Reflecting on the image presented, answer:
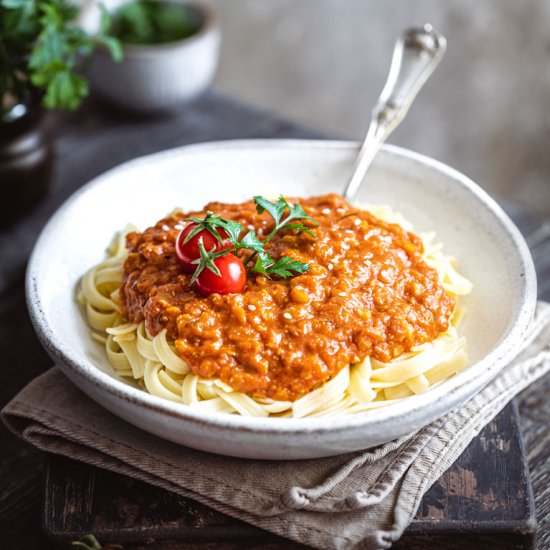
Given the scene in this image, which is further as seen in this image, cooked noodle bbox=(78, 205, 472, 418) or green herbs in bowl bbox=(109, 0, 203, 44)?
green herbs in bowl bbox=(109, 0, 203, 44)

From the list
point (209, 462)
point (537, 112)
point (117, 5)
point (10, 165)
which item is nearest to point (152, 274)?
point (209, 462)

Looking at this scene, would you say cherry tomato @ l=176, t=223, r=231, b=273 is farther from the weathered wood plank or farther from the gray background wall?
the gray background wall

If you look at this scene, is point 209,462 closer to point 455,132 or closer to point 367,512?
point 367,512

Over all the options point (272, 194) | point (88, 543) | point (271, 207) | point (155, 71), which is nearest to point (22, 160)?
point (155, 71)

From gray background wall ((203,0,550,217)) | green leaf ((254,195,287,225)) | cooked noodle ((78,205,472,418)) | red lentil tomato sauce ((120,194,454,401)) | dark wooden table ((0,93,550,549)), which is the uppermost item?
green leaf ((254,195,287,225))

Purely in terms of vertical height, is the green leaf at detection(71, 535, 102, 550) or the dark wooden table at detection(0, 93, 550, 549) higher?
the green leaf at detection(71, 535, 102, 550)

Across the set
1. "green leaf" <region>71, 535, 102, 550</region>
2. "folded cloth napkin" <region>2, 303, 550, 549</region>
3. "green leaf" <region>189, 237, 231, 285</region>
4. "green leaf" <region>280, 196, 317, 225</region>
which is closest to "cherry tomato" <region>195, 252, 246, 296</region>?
"green leaf" <region>189, 237, 231, 285</region>

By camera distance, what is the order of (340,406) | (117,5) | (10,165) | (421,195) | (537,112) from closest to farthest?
(340,406)
(421,195)
(10,165)
(117,5)
(537,112)
